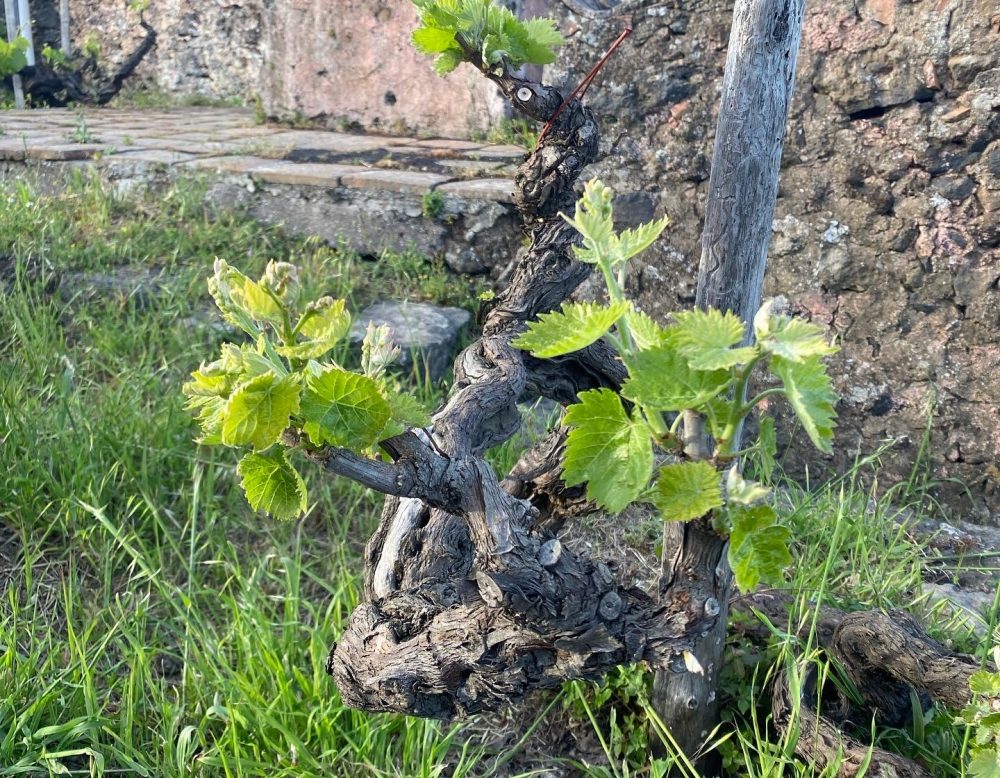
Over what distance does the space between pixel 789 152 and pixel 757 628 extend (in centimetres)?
159

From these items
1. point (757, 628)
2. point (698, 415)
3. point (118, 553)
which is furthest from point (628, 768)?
point (118, 553)

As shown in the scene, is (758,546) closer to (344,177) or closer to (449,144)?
(344,177)

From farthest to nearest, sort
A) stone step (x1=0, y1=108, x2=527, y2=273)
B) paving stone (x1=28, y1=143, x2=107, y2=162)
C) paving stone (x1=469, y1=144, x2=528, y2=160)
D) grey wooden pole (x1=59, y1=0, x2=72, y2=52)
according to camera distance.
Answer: grey wooden pole (x1=59, y1=0, x2=72, y2=52), paving stone (x1=28, y1=143, x2=107, y2=162), paving stone (x1=469, y1=144, x2=528, y2=160), stone step (x1=0, y1=108, x2=527, y2=273)

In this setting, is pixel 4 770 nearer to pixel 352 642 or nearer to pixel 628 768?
pixel 352 642

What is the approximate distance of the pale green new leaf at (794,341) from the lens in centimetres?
93

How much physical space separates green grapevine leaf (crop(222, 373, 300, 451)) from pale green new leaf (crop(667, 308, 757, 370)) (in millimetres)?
430

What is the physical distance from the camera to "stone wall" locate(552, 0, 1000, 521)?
257 cm

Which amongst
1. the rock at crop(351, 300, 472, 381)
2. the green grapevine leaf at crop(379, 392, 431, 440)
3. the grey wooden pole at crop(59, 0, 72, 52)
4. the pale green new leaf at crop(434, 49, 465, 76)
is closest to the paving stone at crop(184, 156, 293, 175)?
the rock at crop(351, 300, 472, 381)

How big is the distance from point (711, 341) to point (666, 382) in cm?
8

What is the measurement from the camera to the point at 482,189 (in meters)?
3.65

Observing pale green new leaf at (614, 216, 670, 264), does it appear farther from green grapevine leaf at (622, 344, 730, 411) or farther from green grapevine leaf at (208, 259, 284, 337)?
green grapevine leaf at (208, 259, 284, 337)

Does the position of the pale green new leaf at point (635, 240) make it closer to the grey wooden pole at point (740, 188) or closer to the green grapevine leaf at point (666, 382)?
the green grapevine leaf at point (666, 382)

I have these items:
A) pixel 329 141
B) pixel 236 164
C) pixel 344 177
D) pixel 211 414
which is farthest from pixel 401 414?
pixel 329 141

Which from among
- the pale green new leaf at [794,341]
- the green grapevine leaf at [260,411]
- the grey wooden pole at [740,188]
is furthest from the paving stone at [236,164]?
the pale green new leaf at [794,341]
